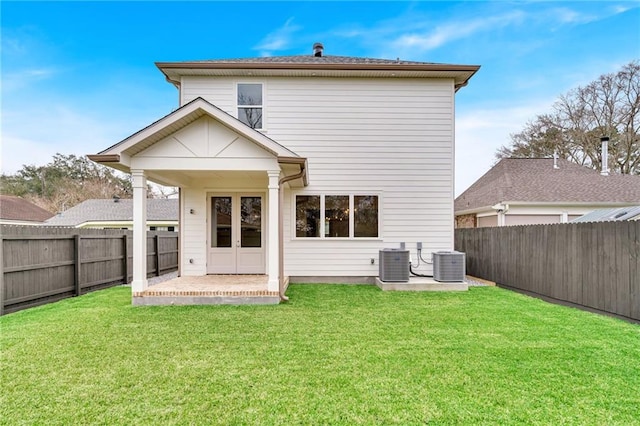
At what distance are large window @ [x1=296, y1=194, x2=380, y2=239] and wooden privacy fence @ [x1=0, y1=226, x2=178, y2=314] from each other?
505 centimetres

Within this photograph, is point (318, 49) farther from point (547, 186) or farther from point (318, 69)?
point (547, 186)

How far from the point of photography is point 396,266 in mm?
7773

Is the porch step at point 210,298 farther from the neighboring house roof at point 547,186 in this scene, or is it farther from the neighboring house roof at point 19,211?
the neighboring house roof at point 19,211

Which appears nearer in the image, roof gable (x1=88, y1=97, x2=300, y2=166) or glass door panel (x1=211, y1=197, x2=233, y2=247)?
roof gable (x1=88, y1=97, x2=300, y2=166)

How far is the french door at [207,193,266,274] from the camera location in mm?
8516

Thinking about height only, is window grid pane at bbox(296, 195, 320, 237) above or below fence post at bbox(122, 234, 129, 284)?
above

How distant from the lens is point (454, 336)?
439 centimetres

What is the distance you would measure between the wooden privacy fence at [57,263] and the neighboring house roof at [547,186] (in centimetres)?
1306

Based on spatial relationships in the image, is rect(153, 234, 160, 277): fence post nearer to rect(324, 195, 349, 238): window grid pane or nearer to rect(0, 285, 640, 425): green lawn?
rect(0, 285, 640, 425): green lawn

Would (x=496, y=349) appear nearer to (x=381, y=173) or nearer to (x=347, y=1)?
(x=381, y=173)

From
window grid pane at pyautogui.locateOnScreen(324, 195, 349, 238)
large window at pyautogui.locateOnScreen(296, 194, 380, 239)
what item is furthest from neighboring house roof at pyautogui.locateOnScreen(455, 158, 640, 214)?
window grid pane at pyautogui.locateOnScreen(324, 195, 349, 238)

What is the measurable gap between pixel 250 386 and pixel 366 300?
12.8 feet

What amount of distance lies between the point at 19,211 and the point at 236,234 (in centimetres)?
2435

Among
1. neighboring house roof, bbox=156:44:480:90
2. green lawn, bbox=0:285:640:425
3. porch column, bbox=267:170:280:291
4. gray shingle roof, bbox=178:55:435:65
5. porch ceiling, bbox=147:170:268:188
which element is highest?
gray shingle roof, bbox=178:55:435:65
